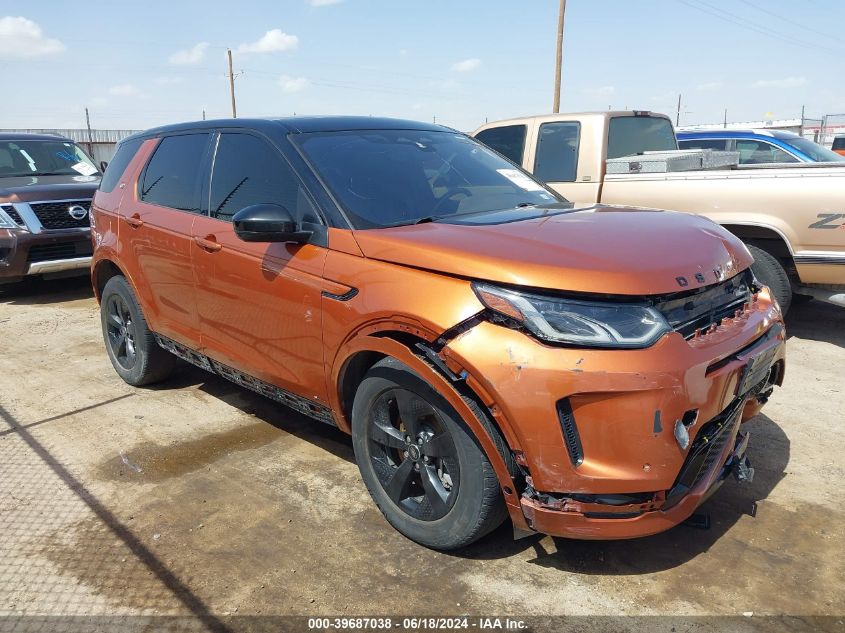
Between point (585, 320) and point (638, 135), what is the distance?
5.70m

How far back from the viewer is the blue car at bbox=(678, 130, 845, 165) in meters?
10.0

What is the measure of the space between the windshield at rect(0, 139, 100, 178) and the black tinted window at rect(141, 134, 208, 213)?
562 centimetres

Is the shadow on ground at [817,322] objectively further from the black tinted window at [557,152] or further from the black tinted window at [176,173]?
the black tinted window at [176,173]

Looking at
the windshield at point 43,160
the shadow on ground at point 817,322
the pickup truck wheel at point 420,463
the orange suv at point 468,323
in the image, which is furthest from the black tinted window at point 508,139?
the windshield at point 43,160

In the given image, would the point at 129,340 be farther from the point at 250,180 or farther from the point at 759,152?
the point at 759,152

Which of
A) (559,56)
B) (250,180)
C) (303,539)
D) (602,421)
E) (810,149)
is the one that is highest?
(559,56)

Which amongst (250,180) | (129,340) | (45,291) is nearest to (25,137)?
(45,291)

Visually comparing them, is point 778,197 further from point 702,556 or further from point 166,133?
point 166,133

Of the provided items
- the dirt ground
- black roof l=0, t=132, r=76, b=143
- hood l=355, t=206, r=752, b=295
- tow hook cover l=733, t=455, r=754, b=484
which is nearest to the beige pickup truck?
the dirt ground

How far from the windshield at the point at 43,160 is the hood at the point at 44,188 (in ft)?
0.71

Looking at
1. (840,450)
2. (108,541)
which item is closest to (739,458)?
(840,450)

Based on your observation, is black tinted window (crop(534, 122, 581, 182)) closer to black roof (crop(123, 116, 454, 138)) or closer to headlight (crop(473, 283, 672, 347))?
black roof (crop(123, 116, 454, 138))

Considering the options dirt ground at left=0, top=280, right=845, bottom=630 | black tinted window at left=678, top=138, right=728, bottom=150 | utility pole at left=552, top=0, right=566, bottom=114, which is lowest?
dirt ground at left=0, top=280, right=845, bottom=630

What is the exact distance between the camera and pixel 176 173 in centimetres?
430
